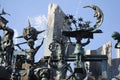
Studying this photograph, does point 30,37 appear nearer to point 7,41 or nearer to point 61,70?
point 7,41

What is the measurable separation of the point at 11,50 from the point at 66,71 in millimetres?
2359

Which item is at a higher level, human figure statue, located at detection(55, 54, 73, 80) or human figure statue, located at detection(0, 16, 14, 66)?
human figure statue, located at detection(0, 16, 14, 66)

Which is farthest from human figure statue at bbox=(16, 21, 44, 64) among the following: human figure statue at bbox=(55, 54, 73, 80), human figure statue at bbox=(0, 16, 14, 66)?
human figure statue at bbox=(55, 54, 73, 80)

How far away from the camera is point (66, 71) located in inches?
477

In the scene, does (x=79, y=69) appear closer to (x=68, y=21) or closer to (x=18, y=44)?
(x=18, y=44)

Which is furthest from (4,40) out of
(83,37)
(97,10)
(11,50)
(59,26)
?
(59,26)

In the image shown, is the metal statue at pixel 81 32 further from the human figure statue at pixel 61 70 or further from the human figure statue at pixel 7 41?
the human figure statue at pixel 7 41

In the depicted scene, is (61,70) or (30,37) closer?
(30,37)

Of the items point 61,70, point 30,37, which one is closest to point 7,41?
point 30,37

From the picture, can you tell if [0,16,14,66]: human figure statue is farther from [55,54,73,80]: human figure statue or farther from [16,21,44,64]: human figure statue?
[55,54,73,80]: human figure statue

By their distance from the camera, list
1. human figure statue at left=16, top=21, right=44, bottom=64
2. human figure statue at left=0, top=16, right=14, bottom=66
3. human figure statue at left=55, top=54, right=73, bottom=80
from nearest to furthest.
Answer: human figure statue at left=16, top=21, right=44, bottom=64 → human figure statue at left=0, top=16, right=14, bottom=66 → human figure statue at left=55, top=54, right=73, bottom=80

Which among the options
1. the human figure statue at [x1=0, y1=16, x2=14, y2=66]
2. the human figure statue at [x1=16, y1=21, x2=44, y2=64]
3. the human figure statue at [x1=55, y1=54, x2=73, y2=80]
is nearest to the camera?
the human figure statue at [x1=16, y1=21, x2=44, y2=64]

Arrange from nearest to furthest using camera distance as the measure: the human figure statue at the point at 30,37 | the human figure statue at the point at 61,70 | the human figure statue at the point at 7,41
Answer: the human figure statue at the point at 30,37, the human figure statue at the point at 7,41, the human figure statue at the point at 61,70

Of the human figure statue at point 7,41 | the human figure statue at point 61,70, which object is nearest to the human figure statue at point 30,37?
the human figure statue at point 7,41
